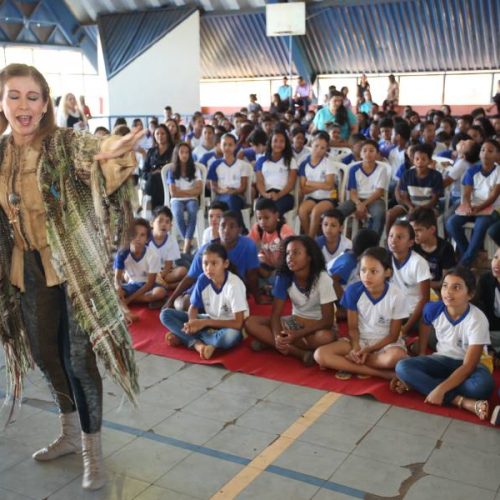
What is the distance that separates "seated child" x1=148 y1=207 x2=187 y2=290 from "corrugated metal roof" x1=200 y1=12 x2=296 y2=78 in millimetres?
9595

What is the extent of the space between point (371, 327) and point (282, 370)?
0.51m

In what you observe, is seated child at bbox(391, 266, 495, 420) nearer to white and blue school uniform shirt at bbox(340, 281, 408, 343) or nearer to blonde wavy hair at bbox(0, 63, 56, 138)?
white and blue school uniform shirt at bbox(340, 281, 408, 343)

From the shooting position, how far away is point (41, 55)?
15523 mm

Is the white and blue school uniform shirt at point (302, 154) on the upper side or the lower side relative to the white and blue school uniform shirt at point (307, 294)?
upper

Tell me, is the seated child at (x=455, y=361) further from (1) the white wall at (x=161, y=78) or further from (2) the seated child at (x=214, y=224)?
(1) the white wall at (x=161, y=78)

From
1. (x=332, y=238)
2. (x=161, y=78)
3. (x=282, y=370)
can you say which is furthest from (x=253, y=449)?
(x=161, y=78)

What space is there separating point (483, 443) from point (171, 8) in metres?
12.6

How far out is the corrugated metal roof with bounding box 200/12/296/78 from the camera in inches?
547

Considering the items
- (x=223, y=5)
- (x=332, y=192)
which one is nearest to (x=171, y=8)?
(x=223, y=5)

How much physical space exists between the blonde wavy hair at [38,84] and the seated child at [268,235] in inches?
98.7

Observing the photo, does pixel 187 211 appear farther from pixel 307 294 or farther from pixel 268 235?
pixel 307 294

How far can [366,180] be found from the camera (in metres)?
5.43

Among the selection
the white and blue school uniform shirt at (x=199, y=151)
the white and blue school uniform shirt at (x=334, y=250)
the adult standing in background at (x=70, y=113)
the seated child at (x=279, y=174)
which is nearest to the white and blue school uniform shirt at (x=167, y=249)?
the white and blue school uniform shirt at (x=334, y=250)

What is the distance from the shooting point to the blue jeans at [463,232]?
491 centimetres
